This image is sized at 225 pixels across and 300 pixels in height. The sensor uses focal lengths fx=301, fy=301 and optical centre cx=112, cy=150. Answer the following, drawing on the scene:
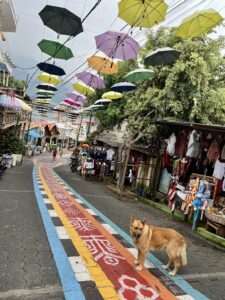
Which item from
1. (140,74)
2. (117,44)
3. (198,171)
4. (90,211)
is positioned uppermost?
(117,44)

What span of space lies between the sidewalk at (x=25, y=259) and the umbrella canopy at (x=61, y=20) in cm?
638

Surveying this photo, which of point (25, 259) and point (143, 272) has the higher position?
point (143, 272)

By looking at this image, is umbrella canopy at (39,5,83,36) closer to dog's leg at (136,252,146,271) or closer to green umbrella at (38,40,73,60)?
green umbrella at (38,40,73,60)

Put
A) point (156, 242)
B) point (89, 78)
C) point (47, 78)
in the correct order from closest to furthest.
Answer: point (156, 242) → point (89, 78) → point (47, 78)

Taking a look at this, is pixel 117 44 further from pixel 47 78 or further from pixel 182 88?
pixel 47 78

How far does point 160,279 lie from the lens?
5828 millimetres

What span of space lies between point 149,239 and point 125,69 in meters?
18.7

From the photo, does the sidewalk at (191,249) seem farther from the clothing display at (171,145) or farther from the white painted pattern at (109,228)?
the clothing display at (171,145)

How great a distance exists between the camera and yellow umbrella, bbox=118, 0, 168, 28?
8844 millimetres

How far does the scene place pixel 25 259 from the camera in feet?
19.9

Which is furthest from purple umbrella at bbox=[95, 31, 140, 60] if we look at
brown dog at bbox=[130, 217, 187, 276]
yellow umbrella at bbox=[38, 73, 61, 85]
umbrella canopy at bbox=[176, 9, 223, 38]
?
brown dog at bbox=[130, 217, 187, 276]

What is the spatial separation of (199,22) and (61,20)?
4473 mm

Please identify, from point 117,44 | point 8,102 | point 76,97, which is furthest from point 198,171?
point 76,97

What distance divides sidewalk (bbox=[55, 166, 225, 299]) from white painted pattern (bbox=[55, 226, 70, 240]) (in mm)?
1918
